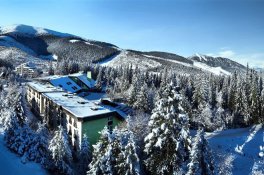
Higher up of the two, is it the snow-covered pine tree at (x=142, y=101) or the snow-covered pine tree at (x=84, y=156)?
the snow-covered pine tree at (x=142, y=101)

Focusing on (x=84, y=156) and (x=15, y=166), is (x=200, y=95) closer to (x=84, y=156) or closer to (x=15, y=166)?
(x=84, y=156)

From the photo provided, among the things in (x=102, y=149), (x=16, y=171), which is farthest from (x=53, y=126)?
(x=102, y=149)

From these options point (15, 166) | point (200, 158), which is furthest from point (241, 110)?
point (15, 166)

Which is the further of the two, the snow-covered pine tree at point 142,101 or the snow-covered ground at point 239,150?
the snow-covered pine tree at point 142,101

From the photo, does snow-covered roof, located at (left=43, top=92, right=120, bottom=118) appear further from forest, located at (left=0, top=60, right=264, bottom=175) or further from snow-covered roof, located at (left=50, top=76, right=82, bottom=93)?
snow-covered roof, located at (left=50, top=76, right=82, bottom=93)

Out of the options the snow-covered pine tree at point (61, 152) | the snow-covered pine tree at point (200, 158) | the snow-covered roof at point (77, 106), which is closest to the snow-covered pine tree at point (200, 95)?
the snow-covered roof at point (77, 106)

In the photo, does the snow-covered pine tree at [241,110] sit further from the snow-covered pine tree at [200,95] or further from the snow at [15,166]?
the snow at [15,166]
